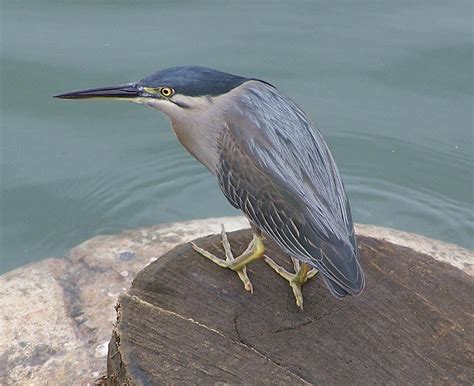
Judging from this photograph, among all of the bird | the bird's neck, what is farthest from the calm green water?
the bird

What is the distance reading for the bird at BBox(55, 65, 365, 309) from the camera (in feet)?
8.14

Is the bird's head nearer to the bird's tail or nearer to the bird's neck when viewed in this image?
the bird's neck

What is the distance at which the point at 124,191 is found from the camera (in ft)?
14.9

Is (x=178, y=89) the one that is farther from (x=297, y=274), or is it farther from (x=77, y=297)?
(x=77, y=297)

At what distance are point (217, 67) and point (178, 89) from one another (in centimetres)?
262

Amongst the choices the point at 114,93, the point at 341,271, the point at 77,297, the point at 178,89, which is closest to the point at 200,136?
the point at 178,89

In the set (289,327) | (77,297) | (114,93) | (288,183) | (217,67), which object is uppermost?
(114,93)

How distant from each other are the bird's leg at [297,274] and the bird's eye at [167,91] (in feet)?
1.84

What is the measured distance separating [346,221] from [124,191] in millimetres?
2189

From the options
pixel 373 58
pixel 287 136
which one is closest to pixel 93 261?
pixel 287 136

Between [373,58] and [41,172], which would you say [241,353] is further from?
[373,58]

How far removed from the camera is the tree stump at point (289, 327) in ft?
7.46

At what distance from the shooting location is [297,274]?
8.39 feet

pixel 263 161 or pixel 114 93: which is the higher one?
pixel 114 93
